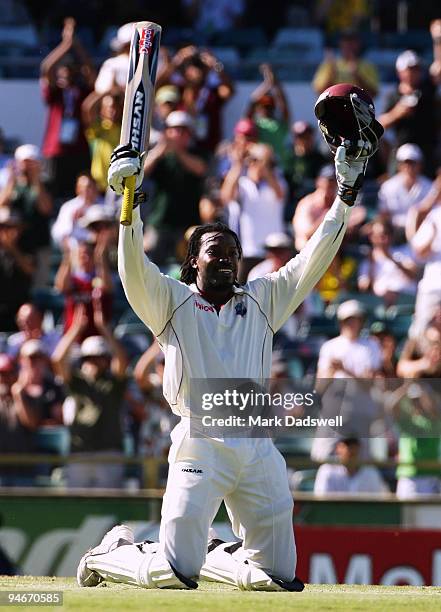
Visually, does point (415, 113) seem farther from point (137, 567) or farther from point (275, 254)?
point (137, 567)

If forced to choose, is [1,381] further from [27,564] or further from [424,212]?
[424,212]

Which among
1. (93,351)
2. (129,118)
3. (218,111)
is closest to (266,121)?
(218,111)

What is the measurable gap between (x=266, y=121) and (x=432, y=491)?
4.62m

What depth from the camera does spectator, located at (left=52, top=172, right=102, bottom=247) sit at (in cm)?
1311

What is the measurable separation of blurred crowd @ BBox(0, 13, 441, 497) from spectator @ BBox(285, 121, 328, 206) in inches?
0.6

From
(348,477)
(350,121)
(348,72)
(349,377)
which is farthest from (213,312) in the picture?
(348,72)

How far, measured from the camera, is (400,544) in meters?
10.2

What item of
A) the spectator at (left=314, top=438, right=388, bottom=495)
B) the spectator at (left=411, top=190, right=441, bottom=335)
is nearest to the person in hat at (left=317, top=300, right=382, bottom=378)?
the spectator at (left=411, top=190, right=441, bottom=335)

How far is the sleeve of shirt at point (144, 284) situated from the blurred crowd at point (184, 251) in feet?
12.2

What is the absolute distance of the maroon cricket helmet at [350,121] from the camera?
279 inches

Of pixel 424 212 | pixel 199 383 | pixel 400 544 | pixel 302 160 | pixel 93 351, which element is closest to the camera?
pixel 199 383

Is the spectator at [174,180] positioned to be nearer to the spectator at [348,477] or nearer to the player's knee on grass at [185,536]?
the spectator at [348,477]

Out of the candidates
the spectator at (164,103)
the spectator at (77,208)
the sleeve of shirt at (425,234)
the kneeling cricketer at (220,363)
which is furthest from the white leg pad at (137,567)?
the spectator at (164,103)

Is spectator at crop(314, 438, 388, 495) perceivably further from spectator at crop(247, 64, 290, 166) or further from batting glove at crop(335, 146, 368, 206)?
spectator at crop(247, 64, 290, 166)
